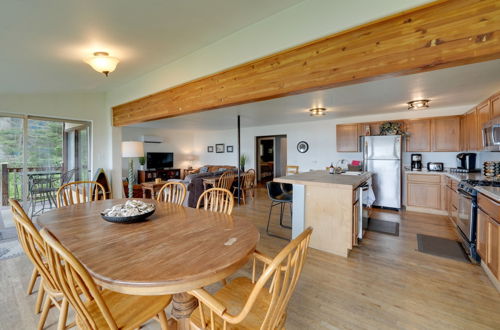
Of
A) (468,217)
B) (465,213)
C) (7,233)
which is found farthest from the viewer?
(7,233)

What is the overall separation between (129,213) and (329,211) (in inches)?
88.7

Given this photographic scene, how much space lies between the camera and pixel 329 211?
2795 mm

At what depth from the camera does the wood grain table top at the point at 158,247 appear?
954 mm

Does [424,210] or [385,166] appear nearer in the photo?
[424,210]

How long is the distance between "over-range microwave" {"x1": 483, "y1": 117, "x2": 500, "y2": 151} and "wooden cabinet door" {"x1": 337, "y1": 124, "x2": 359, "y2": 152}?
2469mm

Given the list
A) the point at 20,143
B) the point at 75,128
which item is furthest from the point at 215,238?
the point at 75,128

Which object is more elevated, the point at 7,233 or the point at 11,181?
the point at 11,181

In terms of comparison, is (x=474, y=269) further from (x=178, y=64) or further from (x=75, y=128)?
(x=75, y=128)

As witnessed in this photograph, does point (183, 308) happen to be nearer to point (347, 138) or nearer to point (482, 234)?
point (482, 234)

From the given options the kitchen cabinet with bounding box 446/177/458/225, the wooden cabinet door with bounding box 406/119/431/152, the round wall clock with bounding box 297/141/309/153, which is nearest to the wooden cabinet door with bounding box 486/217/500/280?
the kitchen cabinet with bounding box 446/177/458/225

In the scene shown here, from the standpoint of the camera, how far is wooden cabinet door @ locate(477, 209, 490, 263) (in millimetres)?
2229

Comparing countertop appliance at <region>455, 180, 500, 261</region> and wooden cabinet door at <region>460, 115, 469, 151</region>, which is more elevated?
wooden cabinet door at <region>460, 115, 469, 151</region>

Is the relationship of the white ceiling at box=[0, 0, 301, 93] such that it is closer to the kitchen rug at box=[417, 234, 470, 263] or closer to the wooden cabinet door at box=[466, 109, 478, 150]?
the kitchen rug at box=[417, 234, 470, 263]

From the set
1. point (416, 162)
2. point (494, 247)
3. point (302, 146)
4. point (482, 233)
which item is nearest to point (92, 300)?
point (494, 247)
